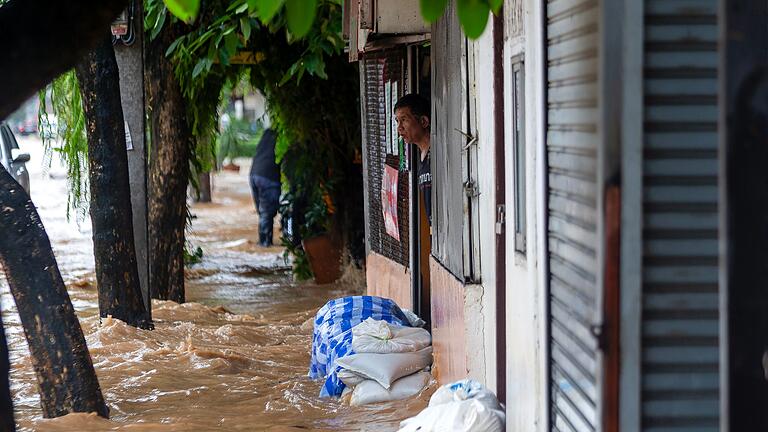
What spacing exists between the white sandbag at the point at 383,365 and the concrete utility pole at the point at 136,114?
3.70 meters

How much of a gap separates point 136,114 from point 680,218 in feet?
Answer: 24.4

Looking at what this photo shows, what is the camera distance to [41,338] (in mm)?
5891

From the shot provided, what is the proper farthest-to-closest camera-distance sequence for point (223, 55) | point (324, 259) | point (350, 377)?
point (324, 259), point (223, 55), point (350, 377)

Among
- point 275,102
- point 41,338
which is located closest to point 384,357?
point 41,338

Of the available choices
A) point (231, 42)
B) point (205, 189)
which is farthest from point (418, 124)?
point (205, 189)

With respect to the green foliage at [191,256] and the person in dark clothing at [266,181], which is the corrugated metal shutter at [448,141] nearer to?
the green foliage at [191,256]

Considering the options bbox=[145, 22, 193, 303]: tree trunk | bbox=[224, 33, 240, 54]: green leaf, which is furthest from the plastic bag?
bbox=[145, 22, 193, 303]: tree trunk

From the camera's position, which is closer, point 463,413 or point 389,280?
point 463,413

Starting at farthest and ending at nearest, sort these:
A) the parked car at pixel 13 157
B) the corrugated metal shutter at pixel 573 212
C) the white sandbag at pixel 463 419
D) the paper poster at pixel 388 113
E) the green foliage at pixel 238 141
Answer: the green foliage at pixel 238 141 < the parked car at pixel 13 157 < the paper poster at pixel 388 113 < the white sandbag at pixel 463 419 < the corrugated metal shutter at pixel 573 212

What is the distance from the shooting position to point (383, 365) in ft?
20.6

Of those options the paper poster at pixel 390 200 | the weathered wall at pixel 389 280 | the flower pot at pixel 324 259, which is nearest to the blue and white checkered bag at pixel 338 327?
the weathered wall at pixel 389 280

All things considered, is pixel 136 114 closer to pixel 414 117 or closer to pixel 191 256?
pixel 414 117

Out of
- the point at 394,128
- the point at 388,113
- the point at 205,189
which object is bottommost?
the point at 205,189

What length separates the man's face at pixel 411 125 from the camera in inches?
279
